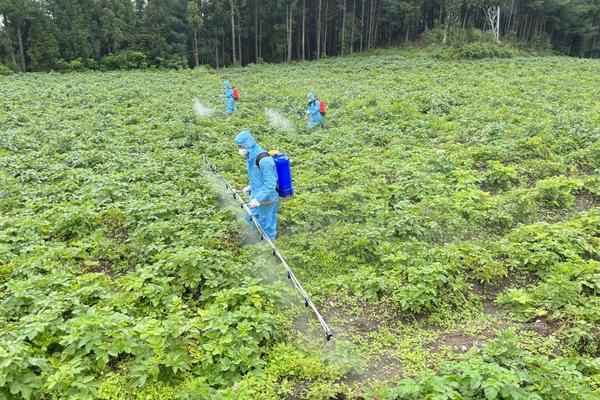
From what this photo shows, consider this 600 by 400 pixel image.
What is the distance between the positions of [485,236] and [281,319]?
16.0 feet

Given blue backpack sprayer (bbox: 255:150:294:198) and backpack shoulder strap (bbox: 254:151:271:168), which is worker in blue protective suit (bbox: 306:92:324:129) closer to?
blue backpack sprayer (bbox: 255:150:294:198)

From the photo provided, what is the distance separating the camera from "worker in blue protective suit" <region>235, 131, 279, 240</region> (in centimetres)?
776

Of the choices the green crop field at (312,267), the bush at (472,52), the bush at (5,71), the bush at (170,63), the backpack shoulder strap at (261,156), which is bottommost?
the green crop field at (312,267)

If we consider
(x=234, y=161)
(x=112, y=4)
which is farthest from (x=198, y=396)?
(x=112, y=4)

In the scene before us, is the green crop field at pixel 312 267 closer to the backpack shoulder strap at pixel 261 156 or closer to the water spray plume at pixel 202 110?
the backpack shoulder strap at pixel 261 156

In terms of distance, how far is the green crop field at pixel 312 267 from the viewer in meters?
4.69

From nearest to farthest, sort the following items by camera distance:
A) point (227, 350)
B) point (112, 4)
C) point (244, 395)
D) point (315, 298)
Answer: point (244, 395)
point (227, 350)
point (315, 298)
point (112, 4)

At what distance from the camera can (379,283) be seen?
6547 mm

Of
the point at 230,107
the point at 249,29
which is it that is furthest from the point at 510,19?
the point at 230,107

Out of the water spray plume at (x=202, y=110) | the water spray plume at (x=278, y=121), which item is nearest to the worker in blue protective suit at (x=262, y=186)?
the water spray plume at (x=278, y=121)

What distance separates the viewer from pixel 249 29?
56.6 m

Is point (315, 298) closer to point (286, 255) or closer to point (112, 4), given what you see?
point (286, 255)

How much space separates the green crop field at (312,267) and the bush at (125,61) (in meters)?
32.1

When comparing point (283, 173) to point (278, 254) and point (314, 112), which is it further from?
point (314, 112)
